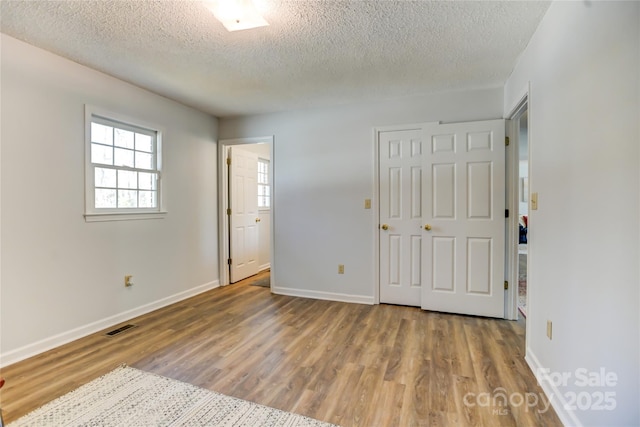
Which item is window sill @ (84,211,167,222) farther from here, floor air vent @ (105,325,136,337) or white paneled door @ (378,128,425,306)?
white paneled door @ (378,128,425,306)

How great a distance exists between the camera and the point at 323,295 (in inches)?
152

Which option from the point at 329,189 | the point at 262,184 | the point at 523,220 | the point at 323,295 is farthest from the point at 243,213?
the point at 523,220

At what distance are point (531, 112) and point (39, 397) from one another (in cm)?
367

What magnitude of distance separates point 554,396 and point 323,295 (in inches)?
96.9

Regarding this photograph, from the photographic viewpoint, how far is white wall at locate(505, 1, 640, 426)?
1.15 metres

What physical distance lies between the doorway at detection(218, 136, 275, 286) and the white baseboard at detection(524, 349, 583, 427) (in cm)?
288

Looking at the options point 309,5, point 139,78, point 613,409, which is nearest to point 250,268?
point 139,78

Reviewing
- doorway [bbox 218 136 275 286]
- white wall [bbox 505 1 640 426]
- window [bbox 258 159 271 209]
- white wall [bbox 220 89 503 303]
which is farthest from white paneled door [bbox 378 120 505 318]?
window [bbox 258 159 271 209]

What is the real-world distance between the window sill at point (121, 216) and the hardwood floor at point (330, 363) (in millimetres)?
1021

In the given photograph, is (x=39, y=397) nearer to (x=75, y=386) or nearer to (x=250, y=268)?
(x=75, y=386)

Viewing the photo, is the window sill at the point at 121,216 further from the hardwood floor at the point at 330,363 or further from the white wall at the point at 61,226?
the hardwood floor at the point at 330,363

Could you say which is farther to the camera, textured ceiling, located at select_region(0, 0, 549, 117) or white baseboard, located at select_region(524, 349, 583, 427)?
textured ceiling, located at select_region(0, 0, 549, 117)

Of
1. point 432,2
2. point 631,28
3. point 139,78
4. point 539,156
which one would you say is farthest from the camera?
point 139,78

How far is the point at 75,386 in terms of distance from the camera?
196 cm
